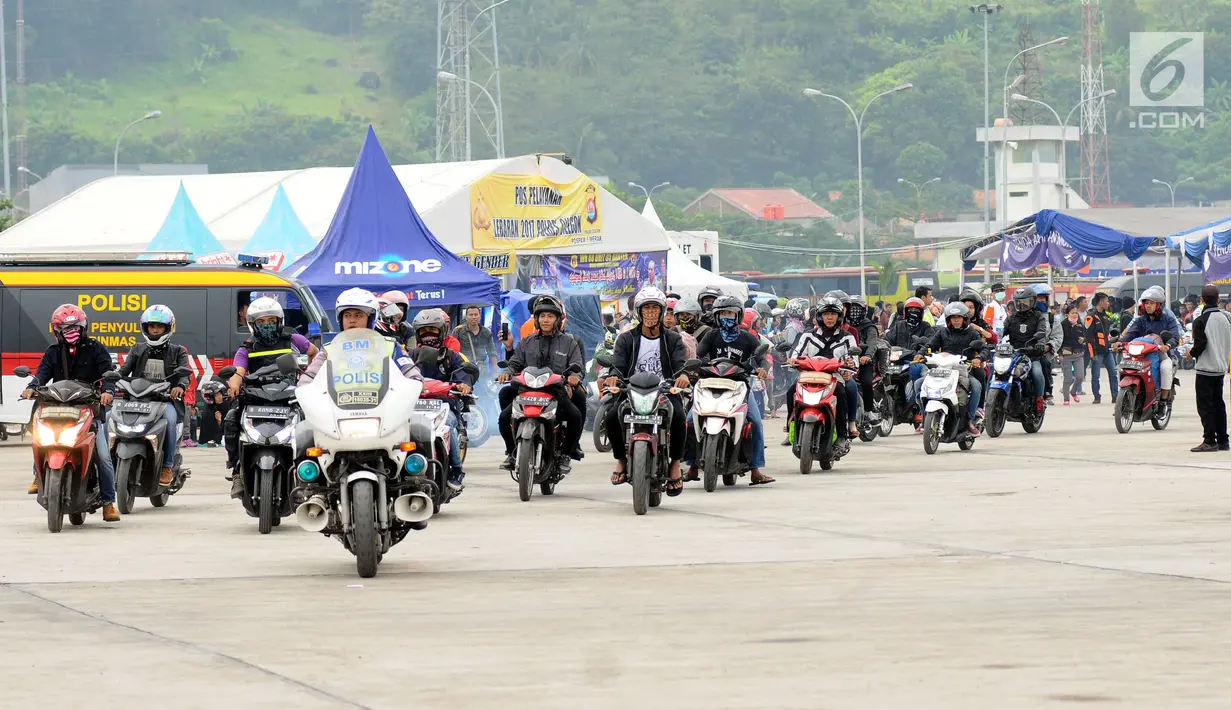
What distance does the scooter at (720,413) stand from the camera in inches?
630

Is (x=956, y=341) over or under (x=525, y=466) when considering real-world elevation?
over

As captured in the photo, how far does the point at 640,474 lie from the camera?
46.3 feet

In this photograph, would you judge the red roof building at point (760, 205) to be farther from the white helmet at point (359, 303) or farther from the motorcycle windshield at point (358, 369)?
the motorcycle windshield at point (358, 369)

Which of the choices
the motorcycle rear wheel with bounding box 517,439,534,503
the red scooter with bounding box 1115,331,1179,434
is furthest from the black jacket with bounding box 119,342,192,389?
the red scooter with bounding box 1115,331,1179,434

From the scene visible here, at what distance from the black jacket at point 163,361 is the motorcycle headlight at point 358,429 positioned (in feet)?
15.6

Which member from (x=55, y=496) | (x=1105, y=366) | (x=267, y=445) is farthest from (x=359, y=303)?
(x=1105, y=366)

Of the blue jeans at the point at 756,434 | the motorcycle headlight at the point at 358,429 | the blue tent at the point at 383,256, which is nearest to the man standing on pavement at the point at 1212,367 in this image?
the blue jeans at the point at 756,434

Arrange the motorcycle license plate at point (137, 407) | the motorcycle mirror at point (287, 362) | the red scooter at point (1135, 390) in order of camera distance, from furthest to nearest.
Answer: the red scooter at point (1135, 390) → the motorcycle license plate at point (137, 407) → the motorcycle mirror at point (287, 362)

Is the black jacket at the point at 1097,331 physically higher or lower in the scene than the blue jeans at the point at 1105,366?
higher

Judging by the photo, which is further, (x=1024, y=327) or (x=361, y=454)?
(x=1024, y=327)

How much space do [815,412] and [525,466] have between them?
342cm

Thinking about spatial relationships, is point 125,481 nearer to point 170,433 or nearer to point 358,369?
point 170,433

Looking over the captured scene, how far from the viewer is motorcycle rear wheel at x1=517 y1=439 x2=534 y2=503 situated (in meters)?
15.2

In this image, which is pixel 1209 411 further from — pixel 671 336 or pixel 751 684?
pixel 751 684
